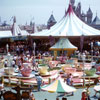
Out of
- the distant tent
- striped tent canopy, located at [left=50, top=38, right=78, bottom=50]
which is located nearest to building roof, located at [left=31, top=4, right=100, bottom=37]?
striped tent canopy, located at [left=50, top=38, right=78, bottom=50]

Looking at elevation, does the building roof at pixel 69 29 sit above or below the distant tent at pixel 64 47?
above

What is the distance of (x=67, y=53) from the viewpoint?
2302 cm

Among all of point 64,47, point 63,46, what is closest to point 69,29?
point 63,46

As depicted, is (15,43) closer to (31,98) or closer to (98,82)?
(98,82)

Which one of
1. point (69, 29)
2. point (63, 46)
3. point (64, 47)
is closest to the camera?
point (64, 47)

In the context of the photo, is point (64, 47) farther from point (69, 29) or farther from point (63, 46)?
point (69, 29)

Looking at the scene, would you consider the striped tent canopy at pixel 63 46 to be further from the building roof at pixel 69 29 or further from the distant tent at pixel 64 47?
the building roof at pixel 69 29

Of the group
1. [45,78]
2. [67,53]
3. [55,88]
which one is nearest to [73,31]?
[67,53]

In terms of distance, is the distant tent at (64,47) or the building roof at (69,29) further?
the building roof at (69,29)

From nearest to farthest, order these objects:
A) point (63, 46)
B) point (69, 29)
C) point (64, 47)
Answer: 1. point (64, 47)
2. point (63, 46)
3. point (69, 29)

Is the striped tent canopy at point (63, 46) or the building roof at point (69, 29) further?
the building roof at point (69, 29)

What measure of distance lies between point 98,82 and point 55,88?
4.20m

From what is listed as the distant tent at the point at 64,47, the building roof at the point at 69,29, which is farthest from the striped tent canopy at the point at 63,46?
the building roof at the point at 69,29

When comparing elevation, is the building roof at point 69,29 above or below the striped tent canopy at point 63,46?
above
